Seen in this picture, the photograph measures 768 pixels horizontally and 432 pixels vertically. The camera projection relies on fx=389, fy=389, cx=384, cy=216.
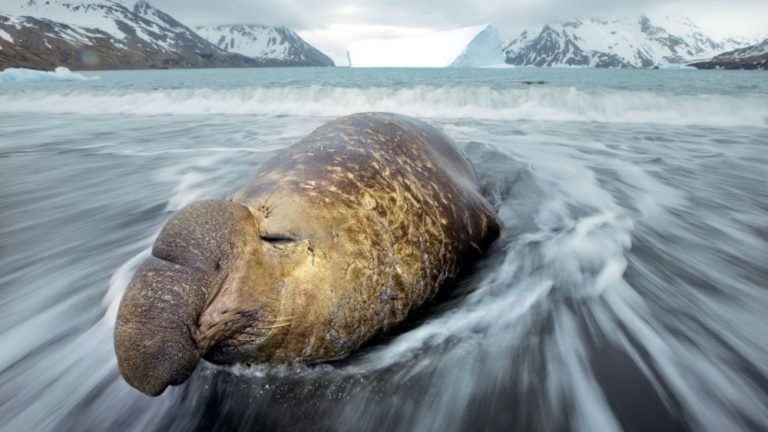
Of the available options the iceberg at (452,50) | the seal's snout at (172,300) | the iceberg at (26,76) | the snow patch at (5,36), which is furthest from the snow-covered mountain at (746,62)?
the snow patch at (5,36)

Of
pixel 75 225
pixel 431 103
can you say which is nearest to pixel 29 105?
pixel 431 103

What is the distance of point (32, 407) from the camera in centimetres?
179

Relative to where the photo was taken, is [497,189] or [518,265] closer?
[518,265]

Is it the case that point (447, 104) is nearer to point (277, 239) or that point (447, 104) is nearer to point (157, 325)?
point (277, 239)

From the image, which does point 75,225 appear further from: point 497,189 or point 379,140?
point 497,189

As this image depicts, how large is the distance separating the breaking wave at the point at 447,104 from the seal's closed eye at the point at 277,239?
38.0 feet

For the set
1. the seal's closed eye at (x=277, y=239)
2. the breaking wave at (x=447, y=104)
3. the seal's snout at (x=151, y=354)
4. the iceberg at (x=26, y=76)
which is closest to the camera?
the seal's snout at (x=151, y=354)

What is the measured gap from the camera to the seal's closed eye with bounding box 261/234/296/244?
Answer: 158 cm

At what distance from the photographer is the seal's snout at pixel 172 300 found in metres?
1.23

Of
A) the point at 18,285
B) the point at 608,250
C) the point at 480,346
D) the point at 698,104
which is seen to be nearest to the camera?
the point at 480,346

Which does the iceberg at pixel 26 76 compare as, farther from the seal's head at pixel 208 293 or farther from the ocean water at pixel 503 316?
the seal's head at pixel 208 293

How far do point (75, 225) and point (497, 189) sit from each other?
4.46m

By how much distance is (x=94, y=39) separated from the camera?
11825 cm

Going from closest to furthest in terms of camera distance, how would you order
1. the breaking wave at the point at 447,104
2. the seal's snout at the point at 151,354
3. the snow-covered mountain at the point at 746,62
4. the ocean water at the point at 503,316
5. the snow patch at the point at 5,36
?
the seal's snout at the point at 151,354
the ocean water at the point at 503,316
the breaking wave at the point at 447,104
the snow-covered mountain at the point at 746,62
the snow patch at the point at 5,36
